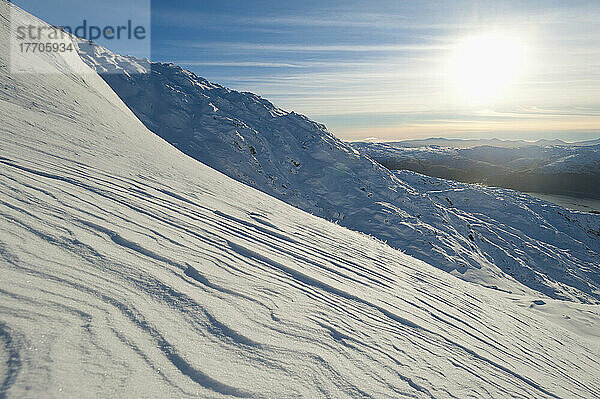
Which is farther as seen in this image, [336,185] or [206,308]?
[336,185]

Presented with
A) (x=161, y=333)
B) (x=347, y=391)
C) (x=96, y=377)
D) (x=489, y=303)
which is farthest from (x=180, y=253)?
(x=489, y=303)

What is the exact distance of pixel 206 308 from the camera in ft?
8.24

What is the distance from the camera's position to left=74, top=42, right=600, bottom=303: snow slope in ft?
56.7

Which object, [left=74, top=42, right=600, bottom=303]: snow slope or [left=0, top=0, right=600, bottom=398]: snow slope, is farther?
[left=74, top=42, right=600, bottom=303]: snow slope

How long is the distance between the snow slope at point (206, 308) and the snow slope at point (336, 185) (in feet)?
35.0

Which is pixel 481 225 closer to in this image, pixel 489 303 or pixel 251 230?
pixel 489 303

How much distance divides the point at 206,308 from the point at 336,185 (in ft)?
64.3

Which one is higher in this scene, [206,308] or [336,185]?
[336,185]

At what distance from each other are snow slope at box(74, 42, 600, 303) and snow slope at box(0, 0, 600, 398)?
10653 millimetres

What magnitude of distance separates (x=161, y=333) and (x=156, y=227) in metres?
1.95

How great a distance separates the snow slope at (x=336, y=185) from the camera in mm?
17297

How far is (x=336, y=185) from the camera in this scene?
21.8 meters

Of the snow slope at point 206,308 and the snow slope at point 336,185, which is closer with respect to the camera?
the snow slope at point 206,308

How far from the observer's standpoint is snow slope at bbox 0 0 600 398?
5.97ft
